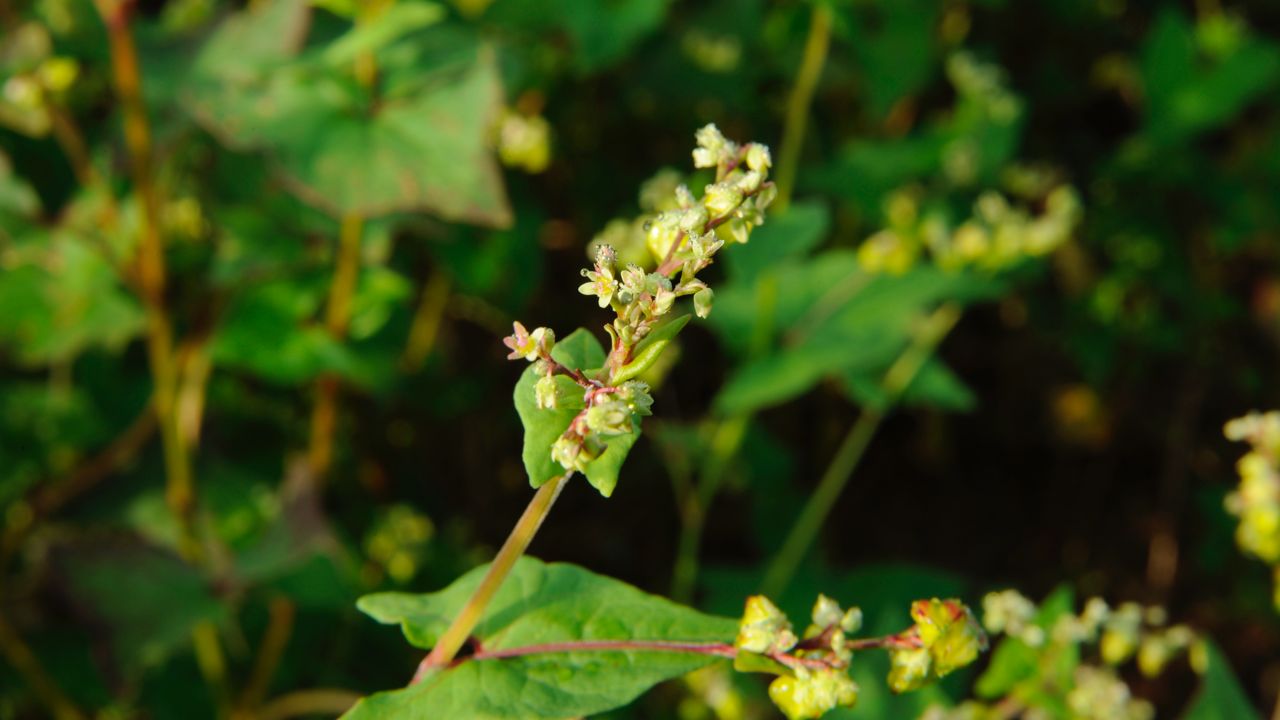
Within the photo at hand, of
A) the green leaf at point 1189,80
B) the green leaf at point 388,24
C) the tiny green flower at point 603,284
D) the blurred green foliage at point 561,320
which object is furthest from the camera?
the green leaf at point 1189,80

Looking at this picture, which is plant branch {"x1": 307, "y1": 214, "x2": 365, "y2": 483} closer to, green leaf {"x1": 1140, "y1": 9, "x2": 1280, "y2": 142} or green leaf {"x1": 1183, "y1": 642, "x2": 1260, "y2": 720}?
green leaf {"x1": 1183, "y1": 642, "x2": 1260, "y2": 720}

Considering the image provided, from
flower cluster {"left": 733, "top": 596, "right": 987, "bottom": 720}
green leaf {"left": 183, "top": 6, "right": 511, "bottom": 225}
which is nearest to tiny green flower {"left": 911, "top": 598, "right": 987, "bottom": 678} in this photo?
flower cluster {"left": 733, "top": 596, "right": 987, "bottom": 720}

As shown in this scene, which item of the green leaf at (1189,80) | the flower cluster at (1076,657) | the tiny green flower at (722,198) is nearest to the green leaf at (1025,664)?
the flower cluster at (1076,657)

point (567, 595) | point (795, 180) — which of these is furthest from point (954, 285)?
point (567, 595)

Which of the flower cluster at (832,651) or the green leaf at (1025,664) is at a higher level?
the green leaf at (1025,664)

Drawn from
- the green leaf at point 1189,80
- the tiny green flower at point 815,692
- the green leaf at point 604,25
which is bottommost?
the tiny green flower at point 815,692

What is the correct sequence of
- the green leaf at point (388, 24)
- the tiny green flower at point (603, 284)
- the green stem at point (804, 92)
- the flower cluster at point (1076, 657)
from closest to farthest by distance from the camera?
the tiny green flower at point (603, 284) < the flower cluster at point (1076, 657) < the green leaf at point (388, 24) < the green stem at point (804, 92)

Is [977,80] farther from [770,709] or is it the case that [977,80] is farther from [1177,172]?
[770,709]

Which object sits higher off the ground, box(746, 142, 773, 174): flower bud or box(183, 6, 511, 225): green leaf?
box(183, 6, 511, 225): green leaf

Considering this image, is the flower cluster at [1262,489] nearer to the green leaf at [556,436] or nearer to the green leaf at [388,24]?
the green leaf at [556,436]
